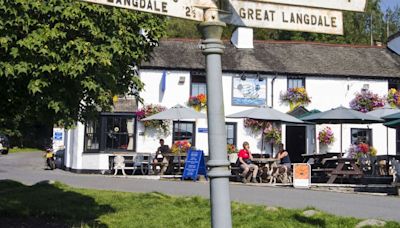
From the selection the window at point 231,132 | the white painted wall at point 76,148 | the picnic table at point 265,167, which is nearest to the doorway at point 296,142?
the window at point 231,132

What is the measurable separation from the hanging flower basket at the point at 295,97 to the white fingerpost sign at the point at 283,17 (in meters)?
22.6

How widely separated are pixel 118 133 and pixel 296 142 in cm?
868

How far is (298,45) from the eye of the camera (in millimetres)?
28875

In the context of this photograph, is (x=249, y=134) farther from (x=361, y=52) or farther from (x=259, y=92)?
(x=361, y=52)

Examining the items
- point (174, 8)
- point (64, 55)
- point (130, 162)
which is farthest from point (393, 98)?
point (174, 8)

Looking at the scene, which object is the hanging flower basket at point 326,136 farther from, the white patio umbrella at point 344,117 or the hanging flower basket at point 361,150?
the white patio umbrella at point 344,117

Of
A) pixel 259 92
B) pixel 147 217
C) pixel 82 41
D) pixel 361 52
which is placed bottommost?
pixel 147 217

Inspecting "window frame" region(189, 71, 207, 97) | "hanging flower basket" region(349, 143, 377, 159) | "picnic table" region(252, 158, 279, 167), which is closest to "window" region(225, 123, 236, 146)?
"window frame" region(189, 71, 207, 97)

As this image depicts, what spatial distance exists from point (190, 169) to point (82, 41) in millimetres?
13062

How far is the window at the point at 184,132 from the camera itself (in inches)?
991

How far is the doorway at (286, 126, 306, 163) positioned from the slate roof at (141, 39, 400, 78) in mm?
2842

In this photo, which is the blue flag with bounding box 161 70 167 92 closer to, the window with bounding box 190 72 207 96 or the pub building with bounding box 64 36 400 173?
the pub building with bounding box 64 36 400 173

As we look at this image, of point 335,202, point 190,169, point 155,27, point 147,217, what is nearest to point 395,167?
point 335,202

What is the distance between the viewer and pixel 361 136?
2641 cm
